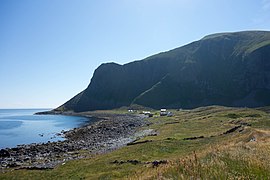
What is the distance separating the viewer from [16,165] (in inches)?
1635

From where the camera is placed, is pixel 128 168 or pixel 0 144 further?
pixel 0 144

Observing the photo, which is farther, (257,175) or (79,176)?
(79,176)

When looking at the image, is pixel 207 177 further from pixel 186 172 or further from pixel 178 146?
pixel 178 146

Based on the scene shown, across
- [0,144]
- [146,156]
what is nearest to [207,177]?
[146,156]

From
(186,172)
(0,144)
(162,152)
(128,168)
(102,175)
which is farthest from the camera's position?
(0,144)

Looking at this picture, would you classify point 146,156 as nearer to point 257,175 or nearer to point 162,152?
point 162,152

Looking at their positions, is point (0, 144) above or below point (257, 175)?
below

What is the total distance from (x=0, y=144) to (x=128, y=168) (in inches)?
2258

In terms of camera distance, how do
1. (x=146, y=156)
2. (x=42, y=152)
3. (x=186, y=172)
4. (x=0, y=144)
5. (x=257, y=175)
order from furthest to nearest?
(x=0, y=144), (x=42, y=152), (x=146, y=156), (x=186, y=172), (x=257, y=175)

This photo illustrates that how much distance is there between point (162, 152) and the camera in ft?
119

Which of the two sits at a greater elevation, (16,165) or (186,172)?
(186,172)

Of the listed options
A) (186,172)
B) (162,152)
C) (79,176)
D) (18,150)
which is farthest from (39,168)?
(186,172)

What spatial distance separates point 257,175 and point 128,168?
2129 centimetres

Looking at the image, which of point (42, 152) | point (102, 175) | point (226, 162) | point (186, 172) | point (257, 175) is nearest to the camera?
point (257, 175)
